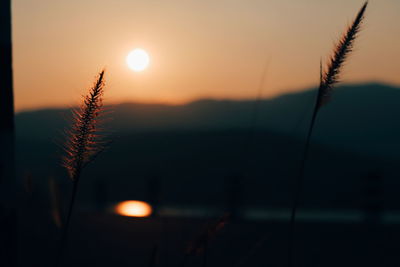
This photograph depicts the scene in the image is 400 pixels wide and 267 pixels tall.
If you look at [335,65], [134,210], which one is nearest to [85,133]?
[335,65]

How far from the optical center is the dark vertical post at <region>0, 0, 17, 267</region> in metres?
2.64

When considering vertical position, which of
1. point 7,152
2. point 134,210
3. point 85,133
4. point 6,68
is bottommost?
point 85,133

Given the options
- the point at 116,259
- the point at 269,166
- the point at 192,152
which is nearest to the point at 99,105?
the point at 116,259

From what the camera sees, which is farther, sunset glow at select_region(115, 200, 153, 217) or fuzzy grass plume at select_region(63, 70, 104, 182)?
sunset glow at select_region(115, 200, 153, 217)

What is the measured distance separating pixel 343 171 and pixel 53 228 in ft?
108

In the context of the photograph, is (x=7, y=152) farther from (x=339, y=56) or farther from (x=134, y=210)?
Result: (x=134, y=210)

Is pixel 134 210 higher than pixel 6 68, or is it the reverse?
pixel 134 210

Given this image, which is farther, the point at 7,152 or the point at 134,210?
the point at 134,210

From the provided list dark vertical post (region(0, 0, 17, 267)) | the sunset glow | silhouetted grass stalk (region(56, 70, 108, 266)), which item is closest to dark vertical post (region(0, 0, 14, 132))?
dark vertical post (region(0, 0, 17, 267))

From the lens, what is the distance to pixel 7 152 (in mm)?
2652

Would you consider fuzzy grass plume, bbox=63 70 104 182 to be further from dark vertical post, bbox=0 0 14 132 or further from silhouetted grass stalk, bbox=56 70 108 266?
dark vertical post, bbox=0 0 14 132

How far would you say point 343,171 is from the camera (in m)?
38.4

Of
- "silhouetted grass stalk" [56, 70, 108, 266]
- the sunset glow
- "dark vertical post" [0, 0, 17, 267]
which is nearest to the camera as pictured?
"silhouetted grass stalk" [56, 70, 108, 266]

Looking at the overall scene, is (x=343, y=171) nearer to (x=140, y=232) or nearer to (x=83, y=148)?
(x=140, y=232)
